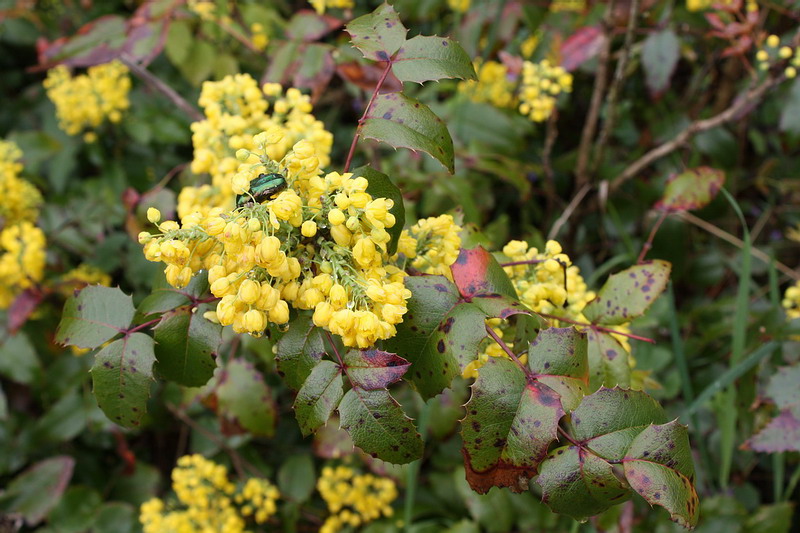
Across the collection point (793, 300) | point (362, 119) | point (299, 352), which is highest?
point (362, 119)

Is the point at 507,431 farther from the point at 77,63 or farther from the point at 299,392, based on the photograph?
the point at 77,63

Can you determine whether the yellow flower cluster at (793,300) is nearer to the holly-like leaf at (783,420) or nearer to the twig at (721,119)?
the holly-like leaf at (783,420)

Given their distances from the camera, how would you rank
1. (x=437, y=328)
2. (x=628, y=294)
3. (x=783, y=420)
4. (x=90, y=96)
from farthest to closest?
1. (x=90, y=96)
2. (x=783, y=420)
3. (x=628, y=294)
4. (x=437, y=328)

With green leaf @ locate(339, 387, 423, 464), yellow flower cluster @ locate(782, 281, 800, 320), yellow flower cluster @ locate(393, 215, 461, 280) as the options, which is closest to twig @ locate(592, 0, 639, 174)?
yellow flower cluster @ locate(782, 281, 800, 320)

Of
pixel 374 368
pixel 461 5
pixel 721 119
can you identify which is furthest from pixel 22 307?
pixel 721 119

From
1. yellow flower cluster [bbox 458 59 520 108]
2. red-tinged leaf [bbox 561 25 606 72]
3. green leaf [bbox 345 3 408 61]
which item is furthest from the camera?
yellow flower cluster [bbox 458 59 520 108]

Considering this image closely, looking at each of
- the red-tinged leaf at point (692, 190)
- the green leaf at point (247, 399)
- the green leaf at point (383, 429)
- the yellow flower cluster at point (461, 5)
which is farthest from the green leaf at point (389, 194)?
the yellow flower cluster at point (461, 5)

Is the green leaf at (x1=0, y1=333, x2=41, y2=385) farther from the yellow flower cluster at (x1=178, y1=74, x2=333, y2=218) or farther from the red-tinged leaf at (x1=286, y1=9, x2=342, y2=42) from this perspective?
the red-tinged leaf at (x1=286, y1=9, x2=342, y2=42)

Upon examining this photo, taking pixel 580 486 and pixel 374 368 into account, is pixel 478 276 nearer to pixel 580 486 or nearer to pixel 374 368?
pixel 374 368
